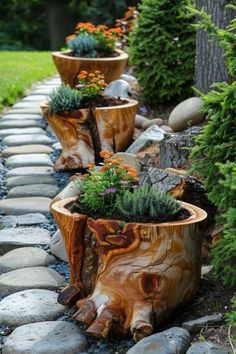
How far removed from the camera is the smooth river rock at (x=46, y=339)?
3838 mm

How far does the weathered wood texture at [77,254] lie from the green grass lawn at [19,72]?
217 inches

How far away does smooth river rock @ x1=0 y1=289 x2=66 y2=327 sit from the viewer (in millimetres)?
4254

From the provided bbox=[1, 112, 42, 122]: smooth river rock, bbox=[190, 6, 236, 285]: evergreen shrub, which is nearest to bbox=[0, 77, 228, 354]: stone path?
bbox=[190, 6, 236, 285]: evergreen shrub

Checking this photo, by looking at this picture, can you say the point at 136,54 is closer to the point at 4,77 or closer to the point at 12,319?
the point at 4,77

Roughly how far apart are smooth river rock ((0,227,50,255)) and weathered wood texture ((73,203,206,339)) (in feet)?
4.79

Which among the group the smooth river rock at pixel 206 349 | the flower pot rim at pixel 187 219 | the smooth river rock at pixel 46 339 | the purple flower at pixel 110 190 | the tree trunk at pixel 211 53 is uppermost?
the tree trunk at pixel 211 53

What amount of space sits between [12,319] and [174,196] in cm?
128

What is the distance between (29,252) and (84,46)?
4419mm

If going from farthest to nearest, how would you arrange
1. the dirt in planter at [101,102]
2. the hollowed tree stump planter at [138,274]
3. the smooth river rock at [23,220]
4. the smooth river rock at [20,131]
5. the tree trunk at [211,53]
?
1. the smooth river rock at [20,131]
2. the dirt in planter at [101,102]
3. the tree trunk at [211,53]
4. the smooth river rock at [23,220]
5. the hollowed tree stump planter at [138,274]

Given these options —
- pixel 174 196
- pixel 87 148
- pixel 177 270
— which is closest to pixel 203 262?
pixel 174 196

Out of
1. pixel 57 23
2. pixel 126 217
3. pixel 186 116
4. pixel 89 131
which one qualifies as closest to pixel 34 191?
pixel 89 131

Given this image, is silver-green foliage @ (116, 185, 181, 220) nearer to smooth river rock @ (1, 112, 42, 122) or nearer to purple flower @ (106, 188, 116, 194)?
purple flower @ (106, 188, 116, 194)

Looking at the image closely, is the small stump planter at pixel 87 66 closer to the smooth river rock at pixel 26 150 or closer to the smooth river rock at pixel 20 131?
the smooth river rock at pixel 20 131

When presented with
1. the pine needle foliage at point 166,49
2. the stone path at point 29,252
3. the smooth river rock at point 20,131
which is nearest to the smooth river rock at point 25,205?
the stone path at point 29,252
